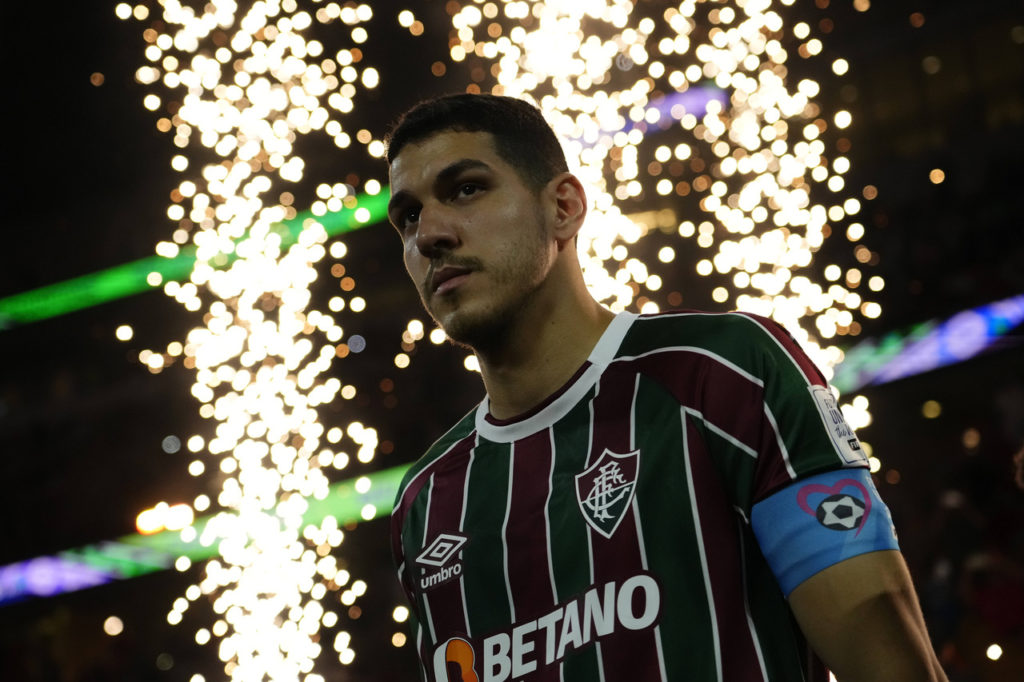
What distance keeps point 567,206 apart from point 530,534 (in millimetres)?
565

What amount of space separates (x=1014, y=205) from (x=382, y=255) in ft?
24.9

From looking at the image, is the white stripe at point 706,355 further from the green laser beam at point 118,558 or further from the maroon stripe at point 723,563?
the green laser beam at point 118,558

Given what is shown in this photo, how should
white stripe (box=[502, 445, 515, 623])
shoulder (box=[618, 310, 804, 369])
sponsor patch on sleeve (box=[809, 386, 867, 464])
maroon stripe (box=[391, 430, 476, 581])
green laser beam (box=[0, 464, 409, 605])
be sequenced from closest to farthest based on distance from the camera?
1. sponsor patch on sleeve (box=[809, 386, 867, 464])
2. shoulder (box=[618, 310, 804, 369])
3. white stripe (box=[502, 445, 515, 623])
4. maroon stripe (box=[391, 430, 476, 581])
5. green laser beam (box=[0, 464, 409, 605])

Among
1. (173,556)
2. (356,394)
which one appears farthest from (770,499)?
(173,556)

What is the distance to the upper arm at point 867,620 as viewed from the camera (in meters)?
1.05

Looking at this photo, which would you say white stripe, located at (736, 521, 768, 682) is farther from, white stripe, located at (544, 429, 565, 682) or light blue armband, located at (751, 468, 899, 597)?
white stripe, located at (544, 429, 565, 682)

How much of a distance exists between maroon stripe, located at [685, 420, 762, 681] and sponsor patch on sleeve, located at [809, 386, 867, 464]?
0.16 metres

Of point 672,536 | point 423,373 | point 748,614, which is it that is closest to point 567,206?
point 672,536

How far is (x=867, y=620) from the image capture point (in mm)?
1061

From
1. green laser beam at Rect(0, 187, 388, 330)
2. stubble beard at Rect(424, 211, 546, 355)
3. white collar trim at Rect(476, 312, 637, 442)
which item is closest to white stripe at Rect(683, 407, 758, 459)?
white collar trim at Rect(476, 312, 637, 442)

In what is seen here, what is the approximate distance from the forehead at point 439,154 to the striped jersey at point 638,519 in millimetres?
358

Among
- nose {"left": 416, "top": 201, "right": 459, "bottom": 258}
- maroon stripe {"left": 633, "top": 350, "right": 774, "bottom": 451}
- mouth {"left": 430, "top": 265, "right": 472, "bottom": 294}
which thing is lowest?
maroon stripe {"left": 633, "top": 350, "right": 774, "bottom": 451}

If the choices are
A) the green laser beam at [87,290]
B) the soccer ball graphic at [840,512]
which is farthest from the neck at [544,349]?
the green laser beam at [87,290]

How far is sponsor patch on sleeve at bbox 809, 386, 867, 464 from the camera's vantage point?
3.80 feet
